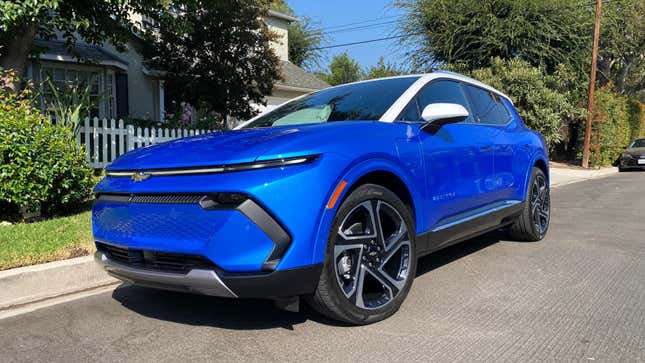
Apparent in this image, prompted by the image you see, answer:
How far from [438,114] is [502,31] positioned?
16.5 m

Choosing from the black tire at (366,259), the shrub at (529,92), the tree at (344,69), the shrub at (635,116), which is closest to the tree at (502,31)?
the shrub at (529,92)

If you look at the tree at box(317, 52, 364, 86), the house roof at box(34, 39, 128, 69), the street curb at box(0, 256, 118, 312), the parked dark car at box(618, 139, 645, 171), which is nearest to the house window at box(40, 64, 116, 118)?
the house roof at box(34, 39, 128, 69)

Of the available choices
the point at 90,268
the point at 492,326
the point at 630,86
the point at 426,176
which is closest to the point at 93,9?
the point at 90,268

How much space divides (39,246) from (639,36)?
29.9 metres

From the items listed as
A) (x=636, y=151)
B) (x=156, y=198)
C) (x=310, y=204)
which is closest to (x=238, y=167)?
(x=310, y=204)

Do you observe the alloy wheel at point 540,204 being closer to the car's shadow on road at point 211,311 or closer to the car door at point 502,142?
the car door at point 502,142

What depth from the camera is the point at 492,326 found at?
3.12 meters

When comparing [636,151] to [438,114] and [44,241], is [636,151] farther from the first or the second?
[44,241]

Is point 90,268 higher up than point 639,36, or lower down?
lower down

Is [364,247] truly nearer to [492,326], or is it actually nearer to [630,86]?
[492,326]

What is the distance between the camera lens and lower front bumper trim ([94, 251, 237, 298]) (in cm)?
261

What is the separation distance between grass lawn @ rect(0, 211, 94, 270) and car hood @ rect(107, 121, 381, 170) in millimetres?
1630

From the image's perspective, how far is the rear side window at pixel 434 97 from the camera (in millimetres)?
3762

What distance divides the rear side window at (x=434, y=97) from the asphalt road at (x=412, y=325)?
1.35 meters
